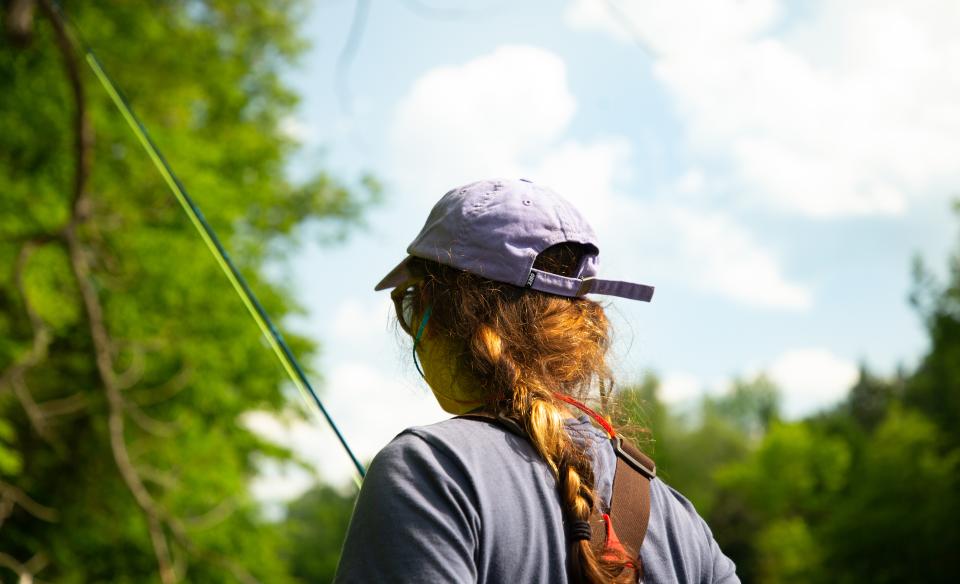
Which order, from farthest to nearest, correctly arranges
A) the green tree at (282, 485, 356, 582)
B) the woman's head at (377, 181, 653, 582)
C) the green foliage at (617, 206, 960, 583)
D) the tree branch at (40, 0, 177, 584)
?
1. the green tree at (282, 485, 356, 582)
2. the green foliage at (617, 206, 960, 583)
3. the tree branch at (40, 0, 177, 584)
4. the woman's head at (377, 181, 653, 582)

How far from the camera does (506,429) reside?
1.30m

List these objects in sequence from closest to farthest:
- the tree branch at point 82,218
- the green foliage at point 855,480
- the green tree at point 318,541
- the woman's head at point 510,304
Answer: the woman's head at point 510,304, the tree branch at point 82,218, the green foliage at point 855,480, the green tree at point 318,541

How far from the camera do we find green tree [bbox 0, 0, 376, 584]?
11.4 m

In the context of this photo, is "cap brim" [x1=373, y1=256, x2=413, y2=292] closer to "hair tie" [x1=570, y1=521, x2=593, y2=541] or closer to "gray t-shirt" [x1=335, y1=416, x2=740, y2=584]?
"gray t-shirt" [x1=335, y1=416, x2=740, y2=584]

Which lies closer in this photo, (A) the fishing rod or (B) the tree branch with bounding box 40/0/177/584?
(A) the fishing rod

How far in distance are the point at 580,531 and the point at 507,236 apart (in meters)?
0.42

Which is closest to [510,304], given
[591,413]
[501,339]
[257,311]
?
[501,339]

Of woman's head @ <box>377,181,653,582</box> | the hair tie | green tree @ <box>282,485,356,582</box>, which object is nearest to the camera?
the hair tie

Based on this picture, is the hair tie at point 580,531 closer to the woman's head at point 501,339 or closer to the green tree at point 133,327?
the woman's head at point 501,339

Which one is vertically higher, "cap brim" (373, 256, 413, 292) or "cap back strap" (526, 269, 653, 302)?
"cap back strap" (526, 269, 653, 302)

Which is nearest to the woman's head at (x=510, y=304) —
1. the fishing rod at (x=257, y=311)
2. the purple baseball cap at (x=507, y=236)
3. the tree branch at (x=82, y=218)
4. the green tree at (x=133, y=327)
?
the purple baseball cap at (x=507, y=236)

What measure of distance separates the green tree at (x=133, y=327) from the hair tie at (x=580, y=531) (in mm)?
9877

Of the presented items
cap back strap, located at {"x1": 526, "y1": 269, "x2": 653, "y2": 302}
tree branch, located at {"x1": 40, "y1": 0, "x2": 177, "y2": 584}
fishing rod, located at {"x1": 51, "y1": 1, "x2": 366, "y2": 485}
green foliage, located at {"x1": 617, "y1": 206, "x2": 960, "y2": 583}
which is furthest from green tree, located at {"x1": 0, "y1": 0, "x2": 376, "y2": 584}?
green foliage, located at {"x1": 617, "y1": 206, "x2": 960, "y2": 583}

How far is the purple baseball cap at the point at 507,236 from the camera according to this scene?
1408mm
